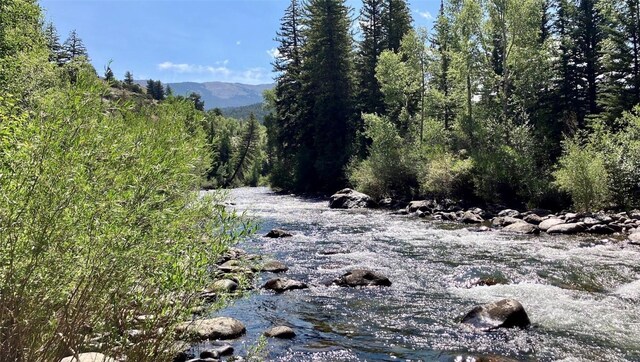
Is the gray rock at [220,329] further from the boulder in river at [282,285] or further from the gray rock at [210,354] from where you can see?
the boulder in river at [282,285]

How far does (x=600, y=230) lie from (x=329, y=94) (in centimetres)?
3267

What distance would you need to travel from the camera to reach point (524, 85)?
35031mm

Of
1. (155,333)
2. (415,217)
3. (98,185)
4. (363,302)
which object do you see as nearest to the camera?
(98,185)

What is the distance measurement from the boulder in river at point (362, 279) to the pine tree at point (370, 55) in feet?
113

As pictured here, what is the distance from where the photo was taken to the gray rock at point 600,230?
19.0 metres

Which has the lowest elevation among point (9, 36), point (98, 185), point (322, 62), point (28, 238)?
point (28, 238)

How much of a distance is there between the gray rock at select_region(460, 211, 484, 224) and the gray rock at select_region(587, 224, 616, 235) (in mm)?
5653

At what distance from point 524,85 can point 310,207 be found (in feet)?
63.1

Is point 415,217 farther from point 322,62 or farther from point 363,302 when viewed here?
point 322,62

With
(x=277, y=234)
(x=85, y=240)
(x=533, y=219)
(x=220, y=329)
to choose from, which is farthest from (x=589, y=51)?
Answer: (x=85, y=240)

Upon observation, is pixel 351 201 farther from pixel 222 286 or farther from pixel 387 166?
pixel 222 286

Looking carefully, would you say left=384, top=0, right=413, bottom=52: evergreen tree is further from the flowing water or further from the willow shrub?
the willow shrub

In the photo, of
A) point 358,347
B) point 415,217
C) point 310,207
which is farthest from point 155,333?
point 310,207

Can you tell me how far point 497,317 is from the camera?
30.6ft
